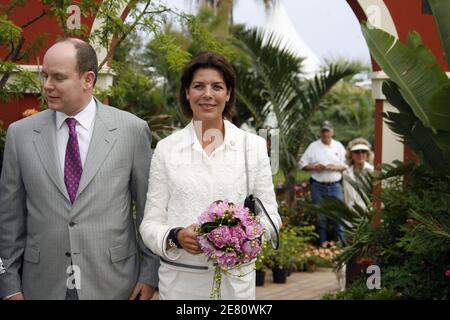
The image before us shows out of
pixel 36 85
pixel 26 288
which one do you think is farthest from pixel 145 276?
pixel 36 85

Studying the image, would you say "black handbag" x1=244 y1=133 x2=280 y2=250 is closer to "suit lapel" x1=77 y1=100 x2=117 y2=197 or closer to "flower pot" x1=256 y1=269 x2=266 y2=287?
"suit lapel" x1=77 y1=100 x2=117 y2=197

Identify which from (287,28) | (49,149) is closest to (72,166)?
(49,149)

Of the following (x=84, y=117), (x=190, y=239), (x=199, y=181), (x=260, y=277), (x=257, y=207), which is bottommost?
(x=260, y=277)

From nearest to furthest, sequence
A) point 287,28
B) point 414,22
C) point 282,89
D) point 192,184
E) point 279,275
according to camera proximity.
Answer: point 192,184 → point 414,22 → point 279,275 → point 282,89 → point 287,28

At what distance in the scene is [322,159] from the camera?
11930 mm

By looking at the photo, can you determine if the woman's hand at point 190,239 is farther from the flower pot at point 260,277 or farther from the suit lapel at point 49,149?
the flower pot at point 260,277

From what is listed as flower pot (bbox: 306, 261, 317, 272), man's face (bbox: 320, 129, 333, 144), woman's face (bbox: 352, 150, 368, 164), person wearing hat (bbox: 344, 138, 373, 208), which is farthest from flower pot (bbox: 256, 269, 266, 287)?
man's face (bbox: 320, 129, 333, 144)

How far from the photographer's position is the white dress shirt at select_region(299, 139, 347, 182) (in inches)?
469

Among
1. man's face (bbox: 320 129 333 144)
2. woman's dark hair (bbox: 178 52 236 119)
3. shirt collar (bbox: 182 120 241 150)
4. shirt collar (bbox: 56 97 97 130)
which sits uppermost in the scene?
man's face (bbox: 320 129 333 144)

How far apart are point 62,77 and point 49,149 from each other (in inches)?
13.1

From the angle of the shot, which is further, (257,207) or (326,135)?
(326,135)

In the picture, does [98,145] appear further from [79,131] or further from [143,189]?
[143,189]

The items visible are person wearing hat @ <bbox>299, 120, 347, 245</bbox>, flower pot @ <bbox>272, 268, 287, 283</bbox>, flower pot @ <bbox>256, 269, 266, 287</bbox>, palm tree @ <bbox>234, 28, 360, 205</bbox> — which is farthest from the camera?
person wearing hat @ <bbox>299, 120, 347, 245</bbox>

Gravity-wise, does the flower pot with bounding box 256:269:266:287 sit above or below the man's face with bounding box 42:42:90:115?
below
